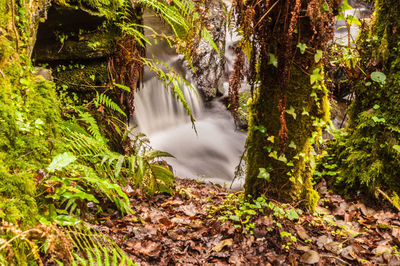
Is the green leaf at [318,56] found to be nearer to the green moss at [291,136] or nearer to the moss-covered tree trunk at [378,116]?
the green moss at [291,136]

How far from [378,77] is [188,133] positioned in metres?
5.21

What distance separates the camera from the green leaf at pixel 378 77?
10.7 feet

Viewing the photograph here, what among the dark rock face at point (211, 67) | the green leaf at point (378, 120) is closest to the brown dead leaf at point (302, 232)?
the green leaf at point (378, 120)

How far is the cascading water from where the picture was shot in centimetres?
665

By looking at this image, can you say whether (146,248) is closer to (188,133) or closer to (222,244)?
(222,244)

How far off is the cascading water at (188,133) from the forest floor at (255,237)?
340cm

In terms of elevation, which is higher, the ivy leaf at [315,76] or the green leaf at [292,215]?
the ivy leaf at [315,76]

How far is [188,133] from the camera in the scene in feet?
25.3

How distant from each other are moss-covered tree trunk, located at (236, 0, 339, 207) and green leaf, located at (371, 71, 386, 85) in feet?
4.24

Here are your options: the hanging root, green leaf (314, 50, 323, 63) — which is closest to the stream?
the hanging root

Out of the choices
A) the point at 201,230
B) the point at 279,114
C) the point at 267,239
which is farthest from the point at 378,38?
the point at 201,230

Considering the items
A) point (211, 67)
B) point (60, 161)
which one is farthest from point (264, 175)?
point (211, 67)

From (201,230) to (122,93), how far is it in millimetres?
2033

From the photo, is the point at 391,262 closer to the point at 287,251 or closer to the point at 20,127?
the point at 287,251
